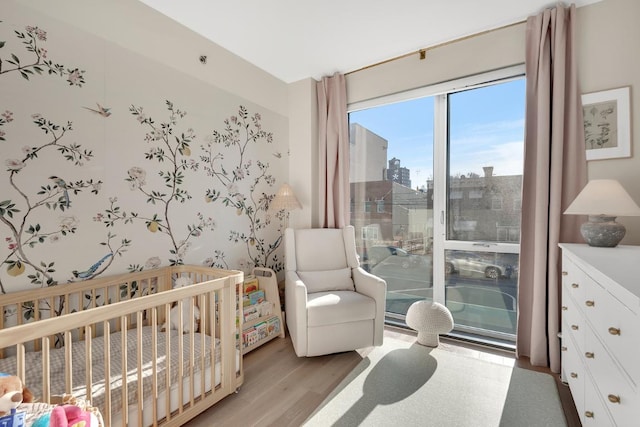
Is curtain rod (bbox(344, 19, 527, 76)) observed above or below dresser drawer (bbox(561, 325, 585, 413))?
above

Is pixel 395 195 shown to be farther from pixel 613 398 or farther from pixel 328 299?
pixel 613 398

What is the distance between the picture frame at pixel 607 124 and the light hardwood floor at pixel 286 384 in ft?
5.18

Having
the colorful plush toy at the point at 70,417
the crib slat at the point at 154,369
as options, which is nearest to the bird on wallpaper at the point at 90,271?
the crib slat at the point at 154,369

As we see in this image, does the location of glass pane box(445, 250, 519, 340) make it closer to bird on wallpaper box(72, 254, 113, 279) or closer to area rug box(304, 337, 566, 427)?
area rug box(304, 337, 566, 427)

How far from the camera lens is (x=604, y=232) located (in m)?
1.64

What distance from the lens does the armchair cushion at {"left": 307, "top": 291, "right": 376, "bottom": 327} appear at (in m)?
2.08

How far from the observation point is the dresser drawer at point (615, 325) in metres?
0.87

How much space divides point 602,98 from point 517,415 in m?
2.09

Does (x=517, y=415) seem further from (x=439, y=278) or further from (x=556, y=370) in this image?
(x=439, y=278)

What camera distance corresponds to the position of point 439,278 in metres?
2.68

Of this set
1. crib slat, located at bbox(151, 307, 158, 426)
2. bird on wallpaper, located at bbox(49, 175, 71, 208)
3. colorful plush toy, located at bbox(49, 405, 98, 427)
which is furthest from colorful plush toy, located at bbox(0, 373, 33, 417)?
bird on wallpaper, located at bbox(49, 175, 71, 208)

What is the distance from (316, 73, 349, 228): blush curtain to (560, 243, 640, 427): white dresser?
1.88m

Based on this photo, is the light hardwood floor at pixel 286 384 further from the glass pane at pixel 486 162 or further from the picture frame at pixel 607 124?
the picture frame at pixel 607 124

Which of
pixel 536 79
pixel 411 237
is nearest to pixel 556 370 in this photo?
pixel 411 237
